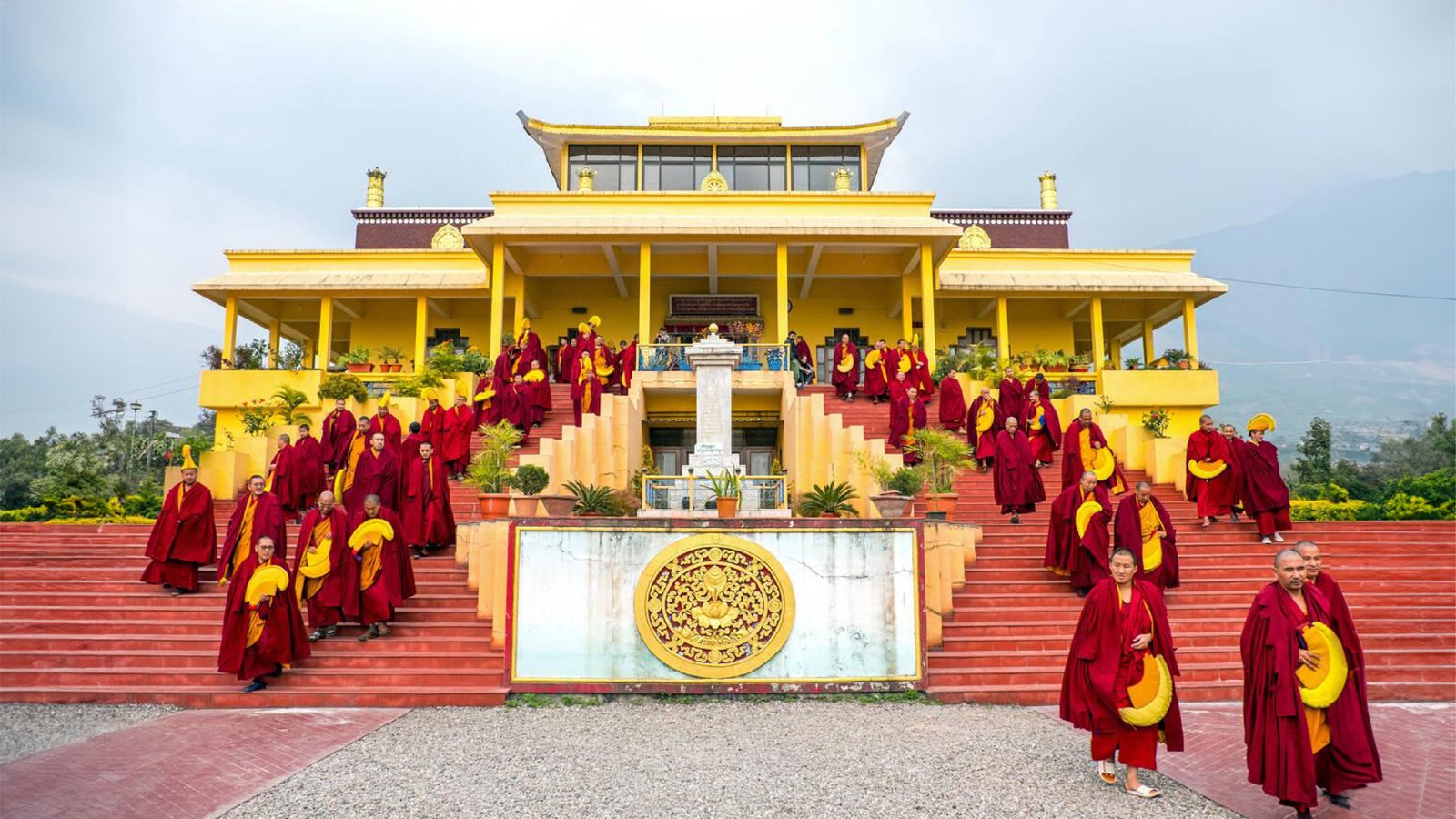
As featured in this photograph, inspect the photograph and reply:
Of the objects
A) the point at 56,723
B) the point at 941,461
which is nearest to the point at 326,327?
the point at 56,723

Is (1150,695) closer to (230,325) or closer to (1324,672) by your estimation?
(1324,672)

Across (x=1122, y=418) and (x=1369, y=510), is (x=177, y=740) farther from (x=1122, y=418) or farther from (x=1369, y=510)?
(x=1369, y=510)

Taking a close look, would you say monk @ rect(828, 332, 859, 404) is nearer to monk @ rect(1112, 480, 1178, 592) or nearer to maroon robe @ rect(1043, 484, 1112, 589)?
maroon robe @ rect(1043, 484, 1112, 589)

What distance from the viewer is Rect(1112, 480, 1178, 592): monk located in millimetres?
8414

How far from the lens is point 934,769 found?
5309mm

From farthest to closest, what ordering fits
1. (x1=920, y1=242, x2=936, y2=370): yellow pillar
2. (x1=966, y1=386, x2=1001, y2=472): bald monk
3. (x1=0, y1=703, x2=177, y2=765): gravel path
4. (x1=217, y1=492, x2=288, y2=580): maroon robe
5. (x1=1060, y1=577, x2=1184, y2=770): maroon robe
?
(x1=920, y1=242, x2=936, y2=370): yellow pillar
(x1=966, y1=386, x2=1001, y2=472): bald monk
(x1=217, y1=492, x2=288, y2=580): maroon robe
(x1=0, y1=703, x2=177, y2=765): gravel path
(x1=1060, y1=577, x2=1184, y2=770): maroon robe

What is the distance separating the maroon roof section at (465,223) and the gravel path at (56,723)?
1874 centimetres

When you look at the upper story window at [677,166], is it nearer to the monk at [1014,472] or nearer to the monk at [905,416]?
the monk at [905,416]

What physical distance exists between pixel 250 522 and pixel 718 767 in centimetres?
546

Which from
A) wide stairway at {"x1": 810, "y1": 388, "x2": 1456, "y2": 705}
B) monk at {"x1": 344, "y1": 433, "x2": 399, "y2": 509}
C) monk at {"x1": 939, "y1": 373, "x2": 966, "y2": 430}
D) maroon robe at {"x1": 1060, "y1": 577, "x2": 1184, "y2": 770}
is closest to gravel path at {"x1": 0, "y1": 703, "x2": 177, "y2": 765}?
monk at {"x1": 344, "y1": 433, "x2": 399, "y2": 509}

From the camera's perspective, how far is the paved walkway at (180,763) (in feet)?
15.4

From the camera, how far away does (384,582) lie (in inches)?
312

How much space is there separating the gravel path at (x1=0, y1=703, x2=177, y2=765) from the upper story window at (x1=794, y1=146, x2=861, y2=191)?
19.5 meters

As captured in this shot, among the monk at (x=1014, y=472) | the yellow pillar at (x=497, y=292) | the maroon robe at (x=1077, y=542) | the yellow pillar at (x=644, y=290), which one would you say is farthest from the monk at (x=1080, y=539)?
the yellow pillar at (x=497, y=292)
